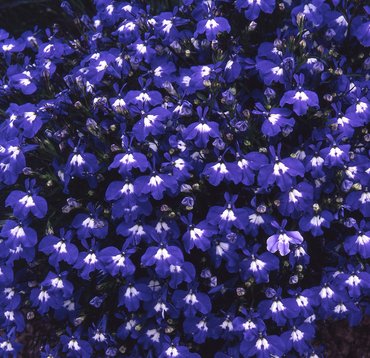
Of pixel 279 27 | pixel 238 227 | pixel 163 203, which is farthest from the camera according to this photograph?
pixel 279 27

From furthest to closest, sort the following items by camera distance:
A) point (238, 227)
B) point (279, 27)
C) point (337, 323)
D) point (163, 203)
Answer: point (337, 323)
point (279, 27)
point (163, 203)
point (238, 227)

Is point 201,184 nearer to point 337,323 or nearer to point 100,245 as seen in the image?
point 100,245

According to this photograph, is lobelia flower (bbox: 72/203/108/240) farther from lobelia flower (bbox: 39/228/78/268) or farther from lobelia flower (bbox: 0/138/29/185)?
lobelia flower (bbox: 0/138/29/185)

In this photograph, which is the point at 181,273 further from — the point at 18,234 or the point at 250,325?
the point at 18,234

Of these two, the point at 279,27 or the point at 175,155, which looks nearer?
the point at 175,155

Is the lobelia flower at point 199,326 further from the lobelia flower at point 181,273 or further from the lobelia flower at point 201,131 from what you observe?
the lobelia flower at point 201,131

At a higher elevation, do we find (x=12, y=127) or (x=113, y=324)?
(x=12, y=127)

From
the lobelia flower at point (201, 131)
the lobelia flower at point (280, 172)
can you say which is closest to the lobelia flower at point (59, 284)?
the lobelia flower at point (201, 131)

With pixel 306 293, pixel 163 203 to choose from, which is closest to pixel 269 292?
pixel 306 293
